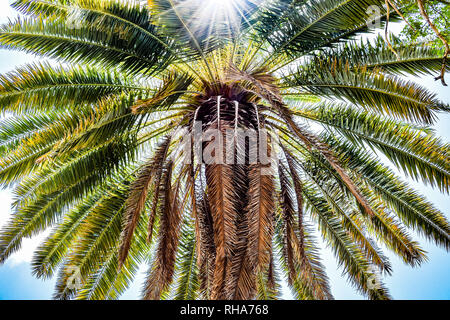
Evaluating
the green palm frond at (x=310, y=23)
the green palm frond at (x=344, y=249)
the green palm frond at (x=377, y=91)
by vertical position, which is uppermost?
the green palm frond at (x=310, y=23)

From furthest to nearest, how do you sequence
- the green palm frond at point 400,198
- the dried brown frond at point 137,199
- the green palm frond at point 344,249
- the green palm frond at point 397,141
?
the green palm frond at point 344,249
the green palm frond at point 400,198
the green palm frond at point 397,141
the dried brown frond at point 137,199

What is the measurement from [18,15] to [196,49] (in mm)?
→ 2888

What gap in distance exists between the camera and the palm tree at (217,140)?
5.07 metres

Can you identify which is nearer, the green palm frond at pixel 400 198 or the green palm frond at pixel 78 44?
the green palm frond at pixel 78 44

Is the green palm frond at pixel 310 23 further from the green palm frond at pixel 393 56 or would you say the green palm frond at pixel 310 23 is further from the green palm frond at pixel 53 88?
the green palm frond at pixel 53 88

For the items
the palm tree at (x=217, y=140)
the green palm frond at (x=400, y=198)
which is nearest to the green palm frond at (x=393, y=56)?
the palm tree at (x=217, y=140)

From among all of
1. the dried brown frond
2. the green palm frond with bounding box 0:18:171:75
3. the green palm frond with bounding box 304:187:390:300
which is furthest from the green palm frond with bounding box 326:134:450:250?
the green palm frond with bounding box 0:18:171:75

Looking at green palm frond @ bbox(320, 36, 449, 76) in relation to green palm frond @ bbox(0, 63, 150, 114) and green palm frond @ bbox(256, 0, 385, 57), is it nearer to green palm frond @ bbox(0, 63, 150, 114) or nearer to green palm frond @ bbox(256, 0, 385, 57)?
green palm frond @ bbox(256, 0, 385, 57)

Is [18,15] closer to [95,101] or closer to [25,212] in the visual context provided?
[95,101]

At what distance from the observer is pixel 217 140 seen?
496 cm

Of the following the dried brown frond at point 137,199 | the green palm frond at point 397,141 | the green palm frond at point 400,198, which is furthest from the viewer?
the green palm frond at point 400,198

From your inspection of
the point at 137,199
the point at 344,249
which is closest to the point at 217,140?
the point at 137,199

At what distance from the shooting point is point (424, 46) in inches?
228
